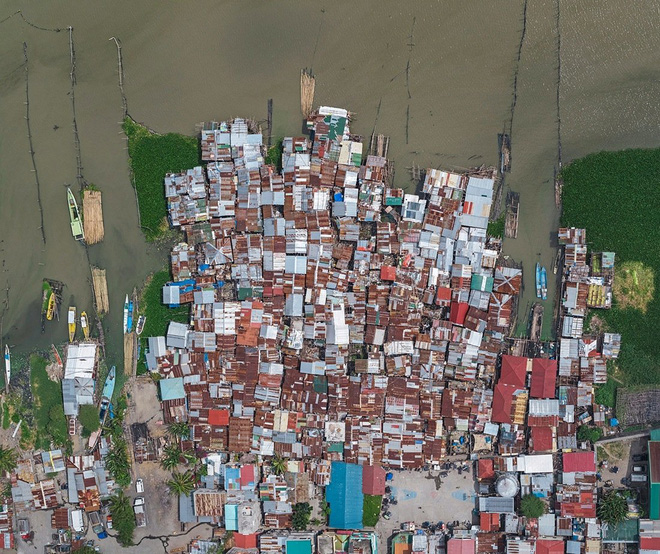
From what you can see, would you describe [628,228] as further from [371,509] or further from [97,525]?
[97,525]

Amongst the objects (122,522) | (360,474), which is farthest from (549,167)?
(122,522)

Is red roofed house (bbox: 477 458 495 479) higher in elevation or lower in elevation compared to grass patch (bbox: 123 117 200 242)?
lower

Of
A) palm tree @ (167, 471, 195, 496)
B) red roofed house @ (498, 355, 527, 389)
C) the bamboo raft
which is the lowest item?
palm tree @ (167, 471, 195, 496)

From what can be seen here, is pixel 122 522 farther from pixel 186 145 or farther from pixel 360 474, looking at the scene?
pixel 186 145

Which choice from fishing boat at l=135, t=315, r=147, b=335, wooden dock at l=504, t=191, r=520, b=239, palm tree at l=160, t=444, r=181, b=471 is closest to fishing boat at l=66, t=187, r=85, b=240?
fishing boat at l=135, t=315, r=147, b=335

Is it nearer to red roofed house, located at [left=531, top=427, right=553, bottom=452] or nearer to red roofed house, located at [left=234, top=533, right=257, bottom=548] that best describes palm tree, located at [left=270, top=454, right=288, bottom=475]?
red roofed house, located at [left=234, top=533, right=257, bottom=548]

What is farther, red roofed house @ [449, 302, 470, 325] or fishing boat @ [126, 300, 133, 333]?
fishing boat @ [126, 300, 133, 333]

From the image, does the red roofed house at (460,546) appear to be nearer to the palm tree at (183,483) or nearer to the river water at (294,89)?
the river water at (294,89)

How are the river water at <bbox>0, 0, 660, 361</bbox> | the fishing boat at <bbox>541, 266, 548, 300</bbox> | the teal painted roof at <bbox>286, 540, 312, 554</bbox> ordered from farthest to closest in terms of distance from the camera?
the river water at <bbox>0, 0, 660, 361</bbox>, the fishing boat at <bbox>541, 266, 548, 300</bbox>, the teal painted roof at <bbox>286, 540, 312, 554</bbox>

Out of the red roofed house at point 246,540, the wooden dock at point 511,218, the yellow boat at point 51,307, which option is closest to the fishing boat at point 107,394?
the yellow boat at point 51,307
